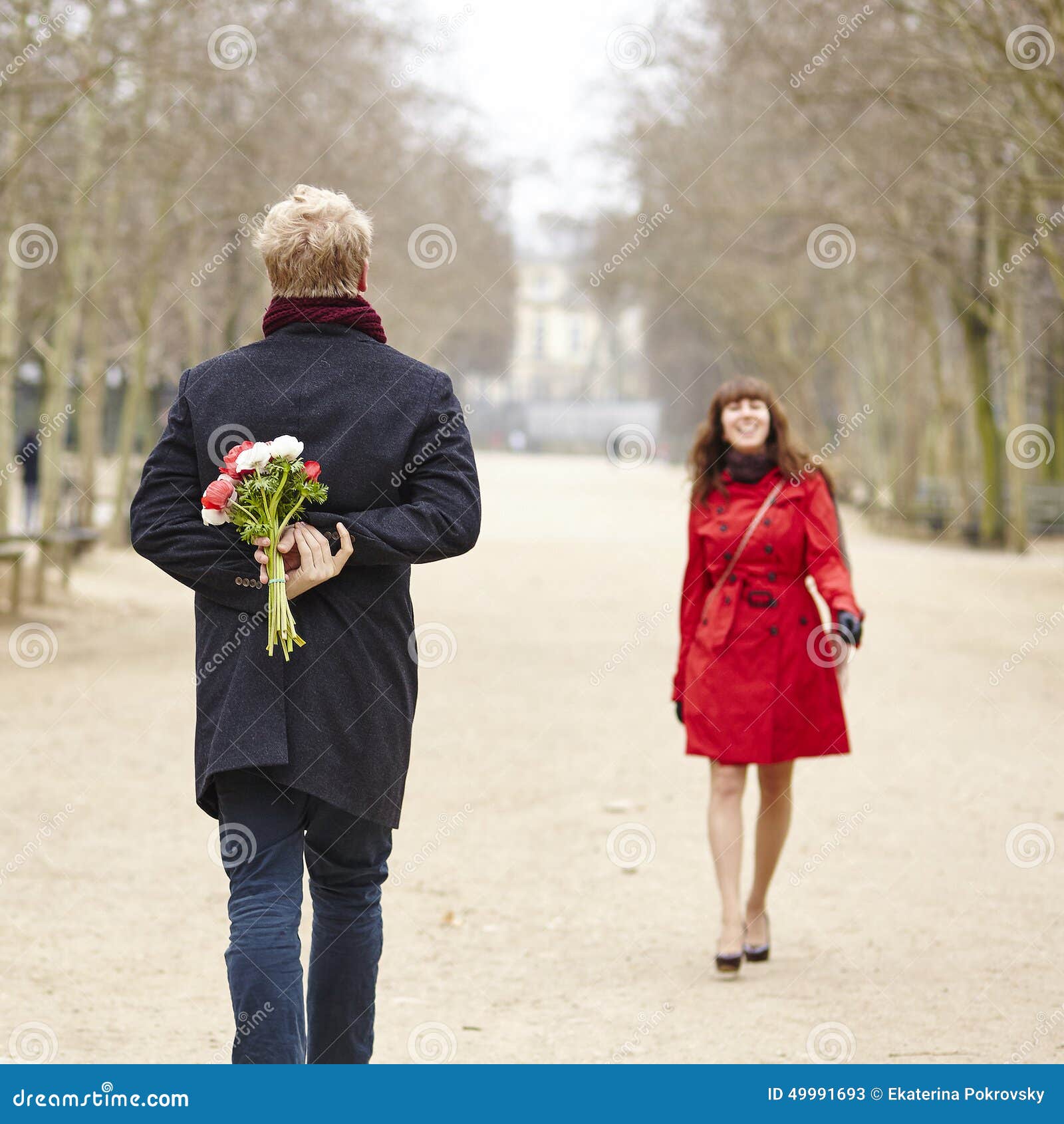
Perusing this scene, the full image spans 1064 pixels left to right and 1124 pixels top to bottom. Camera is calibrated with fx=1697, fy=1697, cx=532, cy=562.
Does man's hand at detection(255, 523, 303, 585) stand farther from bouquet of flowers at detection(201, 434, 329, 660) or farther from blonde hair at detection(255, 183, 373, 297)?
blonde hair at detection(255, 183, 373, 297)

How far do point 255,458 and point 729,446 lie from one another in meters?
2.78

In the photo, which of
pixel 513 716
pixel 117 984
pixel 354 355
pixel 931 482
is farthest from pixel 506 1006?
pixel 931 482

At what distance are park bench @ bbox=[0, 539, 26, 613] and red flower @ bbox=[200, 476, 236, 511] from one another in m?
12.1

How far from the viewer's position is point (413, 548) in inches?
126

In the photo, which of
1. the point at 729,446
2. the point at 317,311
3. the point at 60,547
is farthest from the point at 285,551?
the point at 60,547

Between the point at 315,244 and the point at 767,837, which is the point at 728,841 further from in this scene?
the point at 315,244

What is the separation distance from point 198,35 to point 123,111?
1.51 metres

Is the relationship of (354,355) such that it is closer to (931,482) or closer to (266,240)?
(266,240)

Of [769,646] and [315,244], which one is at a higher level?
[315,244]

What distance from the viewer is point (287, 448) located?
10.3 feet

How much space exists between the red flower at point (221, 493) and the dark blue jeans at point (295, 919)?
51cm

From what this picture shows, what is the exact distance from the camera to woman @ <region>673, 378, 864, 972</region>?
5.32 metres

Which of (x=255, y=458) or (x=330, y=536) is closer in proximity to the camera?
(x=255, y=458)

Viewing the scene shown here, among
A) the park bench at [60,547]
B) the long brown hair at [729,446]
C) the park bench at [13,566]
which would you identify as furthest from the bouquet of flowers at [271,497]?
the park bench at [60,547]
